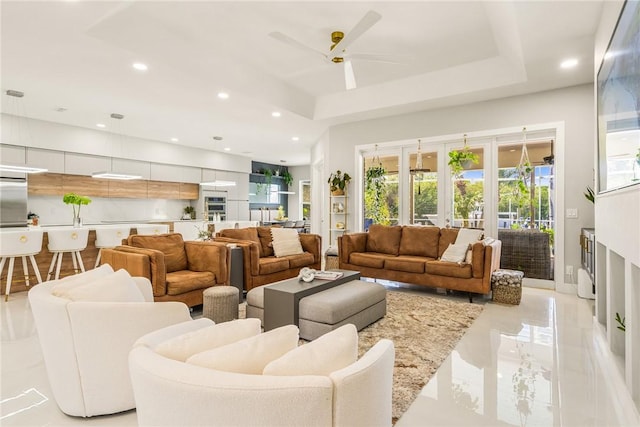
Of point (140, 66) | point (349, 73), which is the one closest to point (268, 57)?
point (349, 73)

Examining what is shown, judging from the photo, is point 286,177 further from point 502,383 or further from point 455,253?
point 502,383

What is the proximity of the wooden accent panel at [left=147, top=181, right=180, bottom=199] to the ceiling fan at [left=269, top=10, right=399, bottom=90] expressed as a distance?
626 centimetres

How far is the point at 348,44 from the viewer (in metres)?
3.26

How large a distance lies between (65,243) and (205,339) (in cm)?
502

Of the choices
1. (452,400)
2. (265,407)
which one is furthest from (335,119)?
(265,407)

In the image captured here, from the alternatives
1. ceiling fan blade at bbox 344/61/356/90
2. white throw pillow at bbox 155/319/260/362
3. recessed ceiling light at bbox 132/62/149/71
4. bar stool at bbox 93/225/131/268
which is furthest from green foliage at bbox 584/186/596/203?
bar stool at bbox 93/225/131/268

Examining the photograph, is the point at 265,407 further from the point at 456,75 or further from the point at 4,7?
the point at 456,75

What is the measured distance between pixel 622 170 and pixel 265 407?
8.80 ft

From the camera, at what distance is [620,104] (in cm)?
232

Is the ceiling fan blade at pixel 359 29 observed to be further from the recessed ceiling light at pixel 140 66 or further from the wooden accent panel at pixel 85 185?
the wooden accent panel at pixel 85 185

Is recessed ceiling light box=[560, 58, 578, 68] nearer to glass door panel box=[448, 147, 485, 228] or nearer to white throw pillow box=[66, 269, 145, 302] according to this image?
glass door panel box=[448, 147, 485, 228]

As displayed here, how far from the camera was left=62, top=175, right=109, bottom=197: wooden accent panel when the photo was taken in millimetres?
6996

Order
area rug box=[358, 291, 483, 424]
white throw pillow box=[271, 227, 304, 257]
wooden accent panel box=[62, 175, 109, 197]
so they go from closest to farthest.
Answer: area rug box=[358, 291, 483, 424], white throw pillow box=[271, 227, 304, 257], wooden accent panel box=[62, 175, 109, 197]

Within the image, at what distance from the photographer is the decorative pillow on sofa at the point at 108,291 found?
1.92 m
